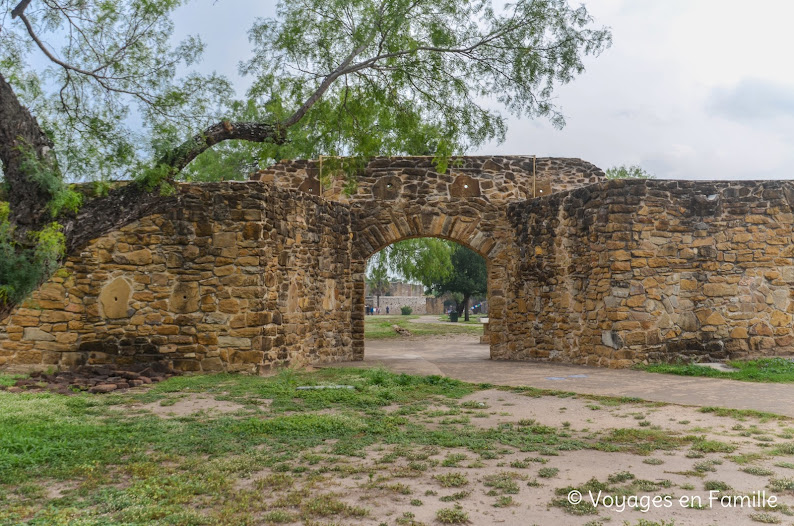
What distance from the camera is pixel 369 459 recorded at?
4137 mm

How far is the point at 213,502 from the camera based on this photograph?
3.27m

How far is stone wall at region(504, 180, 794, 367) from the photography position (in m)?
9.07

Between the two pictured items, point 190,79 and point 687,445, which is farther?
point 190,79

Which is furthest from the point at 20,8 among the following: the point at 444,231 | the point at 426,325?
the point at 426,325

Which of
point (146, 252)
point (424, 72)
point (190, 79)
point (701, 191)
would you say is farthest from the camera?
point (701, 191)

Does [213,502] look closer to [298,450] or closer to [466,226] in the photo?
[298,450]

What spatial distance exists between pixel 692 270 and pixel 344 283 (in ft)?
19.3

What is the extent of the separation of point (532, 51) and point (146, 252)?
5797 mm

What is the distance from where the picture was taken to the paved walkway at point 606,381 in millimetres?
6263

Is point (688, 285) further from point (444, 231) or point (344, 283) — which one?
point (344, 283)

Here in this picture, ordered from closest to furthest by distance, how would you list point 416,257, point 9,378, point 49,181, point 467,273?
point 49,181, point 9,378, point 416,257, point 467,273

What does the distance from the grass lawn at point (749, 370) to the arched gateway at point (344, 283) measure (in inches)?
14.1

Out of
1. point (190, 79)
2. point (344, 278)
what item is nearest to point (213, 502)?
point (190, 79)

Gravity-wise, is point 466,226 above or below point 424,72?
below
